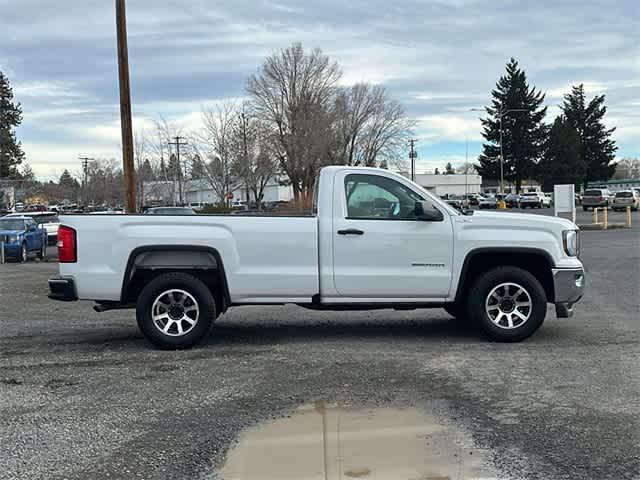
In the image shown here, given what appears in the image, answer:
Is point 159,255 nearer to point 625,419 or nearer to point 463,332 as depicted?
point 463,332

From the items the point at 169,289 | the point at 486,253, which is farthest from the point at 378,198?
the point at 169,289

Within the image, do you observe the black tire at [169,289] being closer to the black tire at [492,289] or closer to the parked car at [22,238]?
the black tire at [492,289]

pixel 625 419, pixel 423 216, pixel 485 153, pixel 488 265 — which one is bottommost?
pixel 625 419

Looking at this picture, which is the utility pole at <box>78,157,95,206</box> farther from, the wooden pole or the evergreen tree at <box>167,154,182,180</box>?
the wooden pole

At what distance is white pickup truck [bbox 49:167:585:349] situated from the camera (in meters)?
7.67

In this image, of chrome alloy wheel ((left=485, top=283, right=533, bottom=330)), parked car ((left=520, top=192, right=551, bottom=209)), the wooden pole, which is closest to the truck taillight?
chrome alloy wheel ((left=485, top=283, right=533, bottom=330))

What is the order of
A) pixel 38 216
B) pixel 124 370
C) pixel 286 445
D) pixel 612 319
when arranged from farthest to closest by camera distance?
1. pixel 38 216
2. pixel 612 319
3. pixel 124 370
4. pixel 286 445

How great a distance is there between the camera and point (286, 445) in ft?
15.7

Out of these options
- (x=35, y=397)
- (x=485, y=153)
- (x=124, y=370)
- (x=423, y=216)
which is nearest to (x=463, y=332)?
(x=423, y=216)

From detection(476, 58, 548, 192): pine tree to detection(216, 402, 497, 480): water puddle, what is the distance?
81.4 m

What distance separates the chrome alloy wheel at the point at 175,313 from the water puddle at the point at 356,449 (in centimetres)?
261

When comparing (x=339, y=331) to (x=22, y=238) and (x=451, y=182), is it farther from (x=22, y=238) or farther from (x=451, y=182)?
(x=451, y=182)

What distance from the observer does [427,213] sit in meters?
7.75

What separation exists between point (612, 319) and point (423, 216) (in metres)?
3.60
